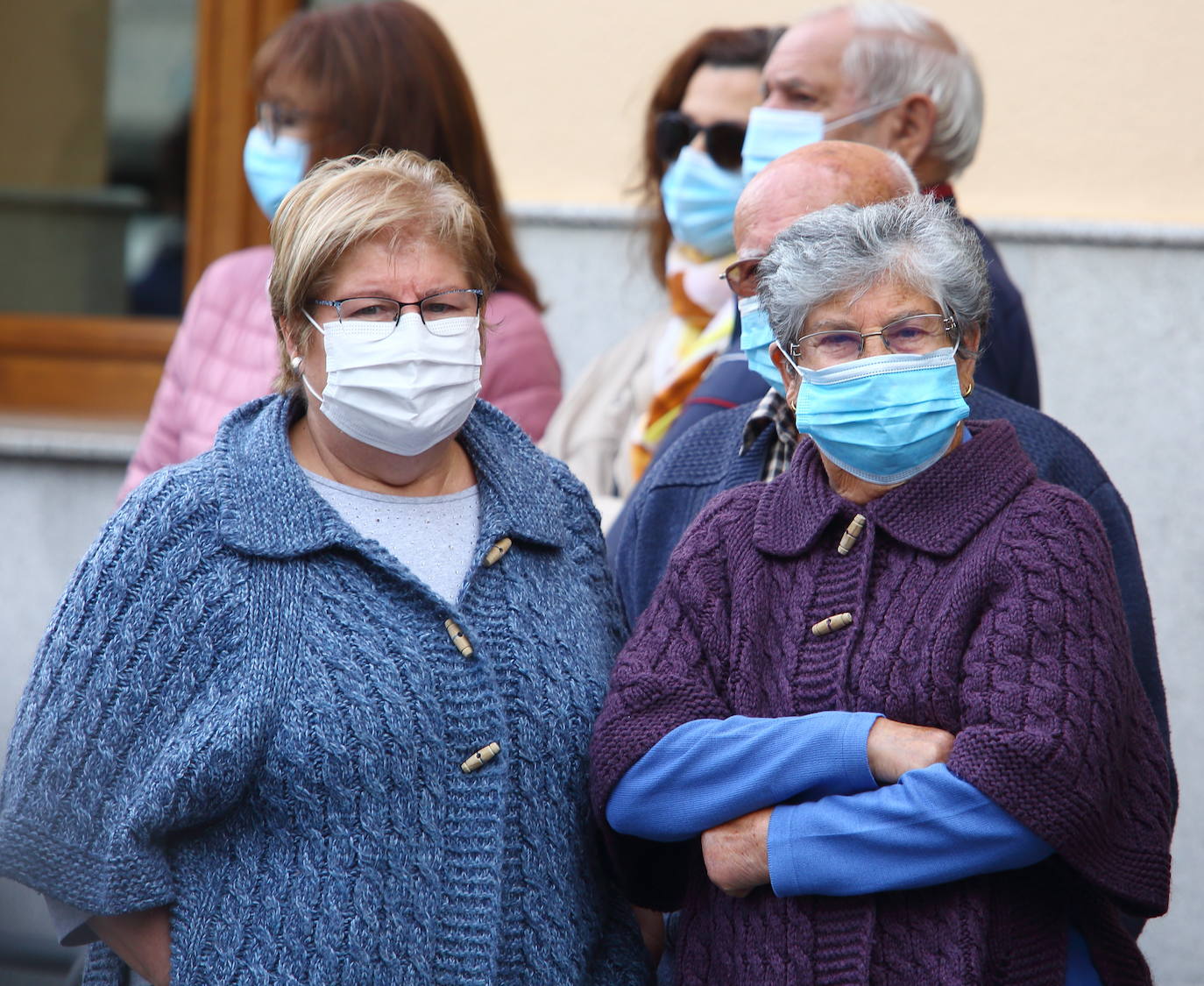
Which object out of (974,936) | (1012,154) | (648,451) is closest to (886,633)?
(974,936)

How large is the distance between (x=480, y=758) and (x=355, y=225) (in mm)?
812

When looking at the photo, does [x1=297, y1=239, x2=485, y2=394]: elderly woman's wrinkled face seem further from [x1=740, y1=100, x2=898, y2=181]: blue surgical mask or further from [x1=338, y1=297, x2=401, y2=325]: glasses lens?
[x1=740, y1=100, x2=898, y2=181]: blue surgical mask

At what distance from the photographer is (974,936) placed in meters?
1.89

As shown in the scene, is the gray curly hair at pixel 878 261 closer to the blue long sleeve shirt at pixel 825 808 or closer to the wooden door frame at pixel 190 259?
the blue long sleeve shirt at pixel 825 808

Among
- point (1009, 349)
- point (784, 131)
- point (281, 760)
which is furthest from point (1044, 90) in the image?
point (281, 760)

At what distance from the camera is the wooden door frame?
214 inches

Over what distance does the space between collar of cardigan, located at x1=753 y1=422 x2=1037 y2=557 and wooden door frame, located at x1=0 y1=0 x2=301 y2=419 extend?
378 centimetres

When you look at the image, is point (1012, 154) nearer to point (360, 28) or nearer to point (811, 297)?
point (360, 28)

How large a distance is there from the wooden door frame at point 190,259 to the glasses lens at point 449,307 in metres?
3.39

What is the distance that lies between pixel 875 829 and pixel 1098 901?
14.1 inches

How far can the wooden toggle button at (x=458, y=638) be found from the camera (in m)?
2.15

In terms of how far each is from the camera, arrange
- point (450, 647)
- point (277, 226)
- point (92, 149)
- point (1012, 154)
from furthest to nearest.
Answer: point (92, 149), point (1012, 154), point (277, 226), point (450, 647)

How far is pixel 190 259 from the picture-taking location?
5.54 meters

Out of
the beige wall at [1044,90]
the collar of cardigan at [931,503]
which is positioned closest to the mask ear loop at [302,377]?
the collar of cardigan at [931,503]
